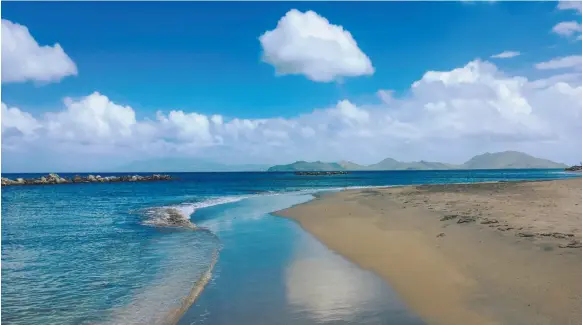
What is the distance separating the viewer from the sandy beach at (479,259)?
10120 mm

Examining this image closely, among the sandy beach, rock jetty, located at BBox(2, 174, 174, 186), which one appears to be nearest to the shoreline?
the sandy beach

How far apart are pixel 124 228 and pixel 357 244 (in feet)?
57.7

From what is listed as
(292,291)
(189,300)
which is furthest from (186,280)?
(292,291)

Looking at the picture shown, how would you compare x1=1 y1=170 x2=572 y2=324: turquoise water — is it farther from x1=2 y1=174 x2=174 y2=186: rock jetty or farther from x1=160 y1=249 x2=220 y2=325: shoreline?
x1=2 y1=174 x2=174 y2=186: rock jetty

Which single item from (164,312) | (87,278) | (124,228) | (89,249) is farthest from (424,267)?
(124,228)

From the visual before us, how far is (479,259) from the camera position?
14789mm

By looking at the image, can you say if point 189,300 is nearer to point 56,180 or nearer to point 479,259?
point 479,259

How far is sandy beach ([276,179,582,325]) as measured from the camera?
1012 centimetres

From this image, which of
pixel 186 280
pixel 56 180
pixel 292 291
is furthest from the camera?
pixel 56 180

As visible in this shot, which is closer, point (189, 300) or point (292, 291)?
point (189, 300)

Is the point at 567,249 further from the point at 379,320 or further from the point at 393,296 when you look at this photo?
the point at 379,320

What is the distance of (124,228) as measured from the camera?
91.4 ft

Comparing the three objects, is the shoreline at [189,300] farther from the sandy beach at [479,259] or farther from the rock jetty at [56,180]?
the rock jetty at [56,180]

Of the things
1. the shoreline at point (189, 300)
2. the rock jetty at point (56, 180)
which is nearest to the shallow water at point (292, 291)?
the shoreline at point (189, 300)
